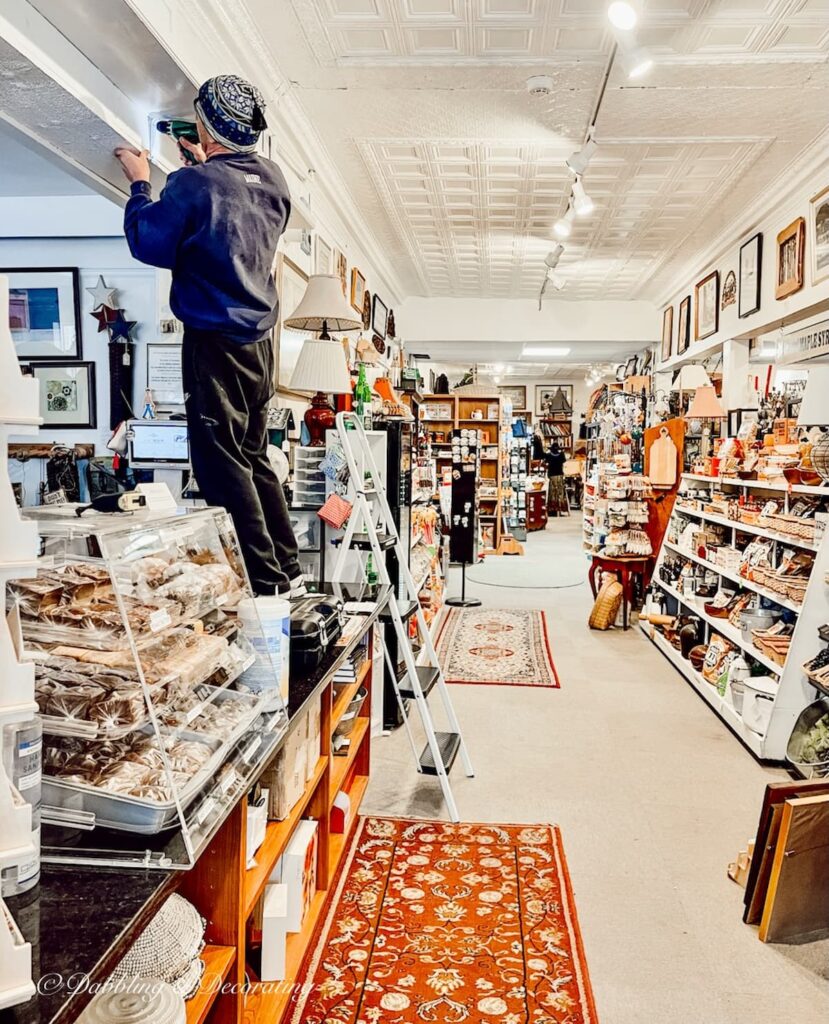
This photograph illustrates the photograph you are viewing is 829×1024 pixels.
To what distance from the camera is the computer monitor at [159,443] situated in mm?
2807

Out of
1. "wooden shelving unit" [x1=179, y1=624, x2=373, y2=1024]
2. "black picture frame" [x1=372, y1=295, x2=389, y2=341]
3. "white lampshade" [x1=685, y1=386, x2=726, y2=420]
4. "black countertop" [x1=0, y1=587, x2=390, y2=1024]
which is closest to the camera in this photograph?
"black countertop" [x1=0, y1=587, x2=390, y2=1024]

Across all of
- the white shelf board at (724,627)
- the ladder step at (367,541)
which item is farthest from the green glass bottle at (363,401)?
the white shelf board at (724,627)

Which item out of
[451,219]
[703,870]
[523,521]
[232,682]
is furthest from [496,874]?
[523,521]

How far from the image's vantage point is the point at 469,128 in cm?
431

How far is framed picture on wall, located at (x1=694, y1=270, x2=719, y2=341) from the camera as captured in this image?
21.7ft

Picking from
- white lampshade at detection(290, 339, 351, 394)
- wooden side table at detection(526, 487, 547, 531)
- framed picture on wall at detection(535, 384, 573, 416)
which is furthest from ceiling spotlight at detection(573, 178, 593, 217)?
framed picture on wall at detection(535, 384, 573, 416)

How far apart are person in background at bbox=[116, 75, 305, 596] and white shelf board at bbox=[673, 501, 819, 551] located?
2.77m

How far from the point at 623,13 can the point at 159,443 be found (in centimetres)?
229

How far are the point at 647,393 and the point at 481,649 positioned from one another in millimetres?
4558

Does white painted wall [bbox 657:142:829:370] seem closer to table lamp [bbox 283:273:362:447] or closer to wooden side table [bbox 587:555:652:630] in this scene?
wooden side table [bbox 587:555:652:630]

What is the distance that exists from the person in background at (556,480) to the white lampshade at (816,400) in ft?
45.9

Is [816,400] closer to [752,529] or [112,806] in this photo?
[752,529]

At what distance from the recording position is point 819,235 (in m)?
4.54

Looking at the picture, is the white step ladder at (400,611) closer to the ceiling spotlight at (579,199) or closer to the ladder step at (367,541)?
the ladder step at (367,541)
